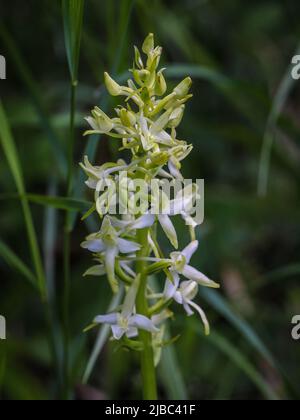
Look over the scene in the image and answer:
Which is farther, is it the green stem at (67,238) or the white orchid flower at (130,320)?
the green stem at (67,238)

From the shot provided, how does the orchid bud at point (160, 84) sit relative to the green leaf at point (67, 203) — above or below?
above

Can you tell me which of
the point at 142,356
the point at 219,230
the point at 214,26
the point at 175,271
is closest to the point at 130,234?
the point at 175,271

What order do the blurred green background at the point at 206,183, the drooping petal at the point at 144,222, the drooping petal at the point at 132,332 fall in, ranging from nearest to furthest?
1. the drooping petal at the point at 144,222
2. the drooping petal at the point at 132,332
3. the blurred green background at the point at 206,183

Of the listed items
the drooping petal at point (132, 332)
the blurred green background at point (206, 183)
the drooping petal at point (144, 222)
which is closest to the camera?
the drooping petal at point (144, 222)

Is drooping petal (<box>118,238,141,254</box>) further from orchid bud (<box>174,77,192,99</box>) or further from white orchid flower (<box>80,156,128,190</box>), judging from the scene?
orchid bud (<box>174,77,192,99</box>)

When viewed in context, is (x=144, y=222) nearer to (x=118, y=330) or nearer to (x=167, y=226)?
(x=167, y=226)

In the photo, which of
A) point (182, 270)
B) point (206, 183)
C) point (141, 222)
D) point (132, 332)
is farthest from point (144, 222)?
point (206, 183)

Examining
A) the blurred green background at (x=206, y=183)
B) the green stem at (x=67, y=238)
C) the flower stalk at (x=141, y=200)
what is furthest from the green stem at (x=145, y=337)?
the blurred green background at (x=206, y=183)

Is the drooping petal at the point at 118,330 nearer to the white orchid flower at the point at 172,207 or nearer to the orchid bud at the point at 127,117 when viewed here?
the white orchid flower at the point at 172,207
